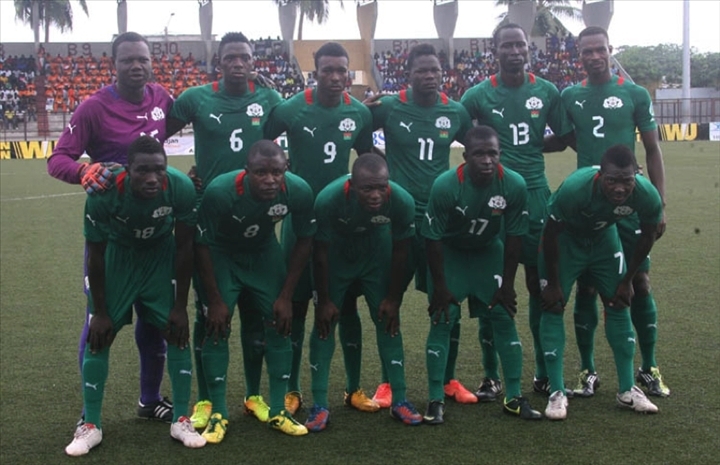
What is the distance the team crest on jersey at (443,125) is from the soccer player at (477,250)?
496 mm

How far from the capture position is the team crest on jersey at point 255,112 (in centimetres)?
622

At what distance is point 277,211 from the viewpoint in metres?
5.63

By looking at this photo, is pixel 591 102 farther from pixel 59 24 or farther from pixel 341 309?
pixel 59 24

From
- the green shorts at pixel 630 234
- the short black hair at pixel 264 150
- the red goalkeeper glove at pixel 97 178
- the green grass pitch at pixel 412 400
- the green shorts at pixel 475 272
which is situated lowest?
the green grass pitch at pixel 412 400

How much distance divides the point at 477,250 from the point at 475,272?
0.16 metres

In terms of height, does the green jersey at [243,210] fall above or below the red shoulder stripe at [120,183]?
below

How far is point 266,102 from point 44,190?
1780cm

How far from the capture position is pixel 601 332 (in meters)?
8.21

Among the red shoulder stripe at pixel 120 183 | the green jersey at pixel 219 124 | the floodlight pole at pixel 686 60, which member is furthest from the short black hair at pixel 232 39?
the floodlight pole at pixel 686 60

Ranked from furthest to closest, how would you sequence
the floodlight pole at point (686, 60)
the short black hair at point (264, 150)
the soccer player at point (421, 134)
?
the floodlight pole at point (686, 60) → the soccer player at point (421, 134) → the short black hair at point (264, 150)

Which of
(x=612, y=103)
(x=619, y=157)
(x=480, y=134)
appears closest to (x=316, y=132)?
(x=480, y=134)

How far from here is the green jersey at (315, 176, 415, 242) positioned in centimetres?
574

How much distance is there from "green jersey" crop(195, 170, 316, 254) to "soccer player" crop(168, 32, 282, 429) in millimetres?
476

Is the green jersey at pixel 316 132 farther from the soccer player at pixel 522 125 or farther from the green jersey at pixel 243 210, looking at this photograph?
the soccer player at pixel 522 125
